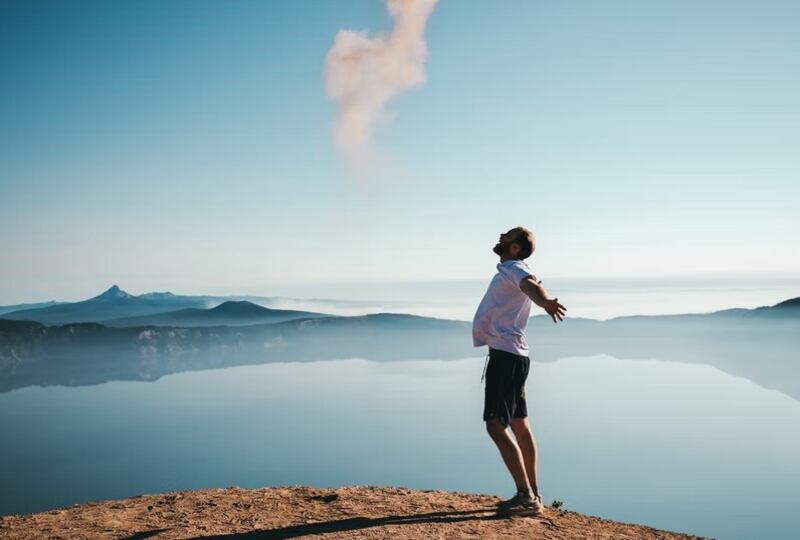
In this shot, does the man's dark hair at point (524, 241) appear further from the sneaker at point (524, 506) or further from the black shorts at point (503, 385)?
the sneaker at point (524, 506)

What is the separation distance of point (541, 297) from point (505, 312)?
0.58 m

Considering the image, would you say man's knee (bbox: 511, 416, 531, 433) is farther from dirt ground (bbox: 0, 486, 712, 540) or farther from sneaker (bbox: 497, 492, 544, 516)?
dirt ground (bbox: 0, 486, 712, 540)

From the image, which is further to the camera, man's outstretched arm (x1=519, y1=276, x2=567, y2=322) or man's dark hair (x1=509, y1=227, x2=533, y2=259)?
man's dark hair (x1=509, y1=227, x2=533, y2=259)

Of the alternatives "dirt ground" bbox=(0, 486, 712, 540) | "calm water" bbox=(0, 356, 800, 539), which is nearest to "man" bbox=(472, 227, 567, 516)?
"dirt ground" bbox=(0, 486, 712, 540)

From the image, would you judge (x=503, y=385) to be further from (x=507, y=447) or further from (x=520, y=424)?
(x=507, y=447)

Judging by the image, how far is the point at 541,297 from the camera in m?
4.35

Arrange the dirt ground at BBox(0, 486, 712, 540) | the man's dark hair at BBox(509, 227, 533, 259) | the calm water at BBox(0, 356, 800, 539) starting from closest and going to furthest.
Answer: the dirt ground at BBox(0, 486, 712, 540) < the man's dark hair at BBox(509, 227, 533, 259) < the calm water at BBox(0, 356, 800, 539)

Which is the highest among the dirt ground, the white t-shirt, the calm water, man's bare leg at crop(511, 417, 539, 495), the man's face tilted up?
the man's face tilted up

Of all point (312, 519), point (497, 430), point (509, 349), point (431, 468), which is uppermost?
point (509, 349)

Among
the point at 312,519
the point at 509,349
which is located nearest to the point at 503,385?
the point at 509,349

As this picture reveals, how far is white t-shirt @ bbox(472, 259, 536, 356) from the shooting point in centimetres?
481

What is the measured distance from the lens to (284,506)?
5844 millimetres

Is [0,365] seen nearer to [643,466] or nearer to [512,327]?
[512,327]

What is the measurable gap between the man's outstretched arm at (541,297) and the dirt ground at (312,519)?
2.11m
